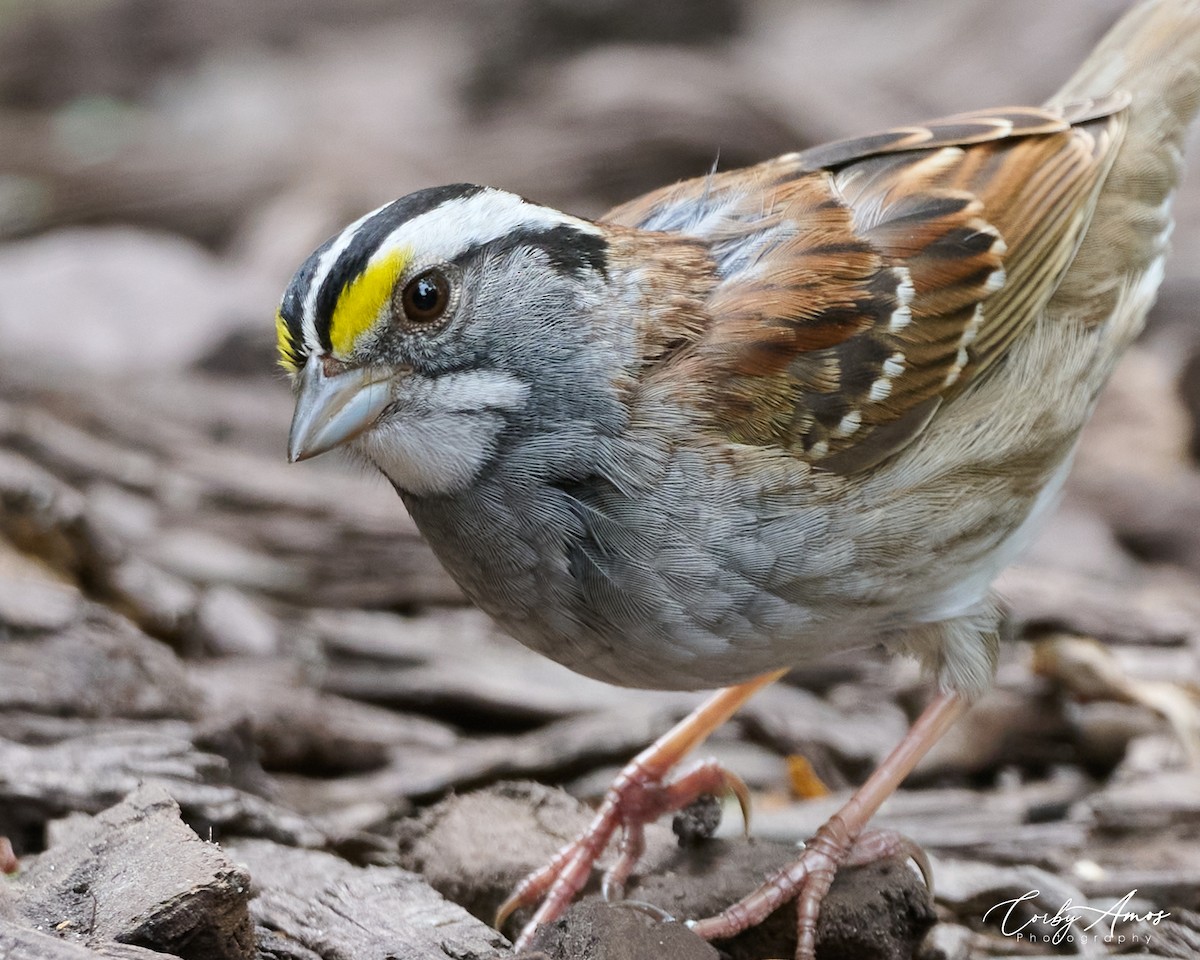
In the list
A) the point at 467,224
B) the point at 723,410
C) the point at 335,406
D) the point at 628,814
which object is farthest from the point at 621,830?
the point at 467,224

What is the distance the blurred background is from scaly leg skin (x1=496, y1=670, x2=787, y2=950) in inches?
15.3

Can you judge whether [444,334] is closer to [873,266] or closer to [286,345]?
[286,345]

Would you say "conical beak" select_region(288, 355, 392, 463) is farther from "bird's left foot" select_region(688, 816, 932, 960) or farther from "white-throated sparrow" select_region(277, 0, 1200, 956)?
"bird's left foot" select_region(688, 816, 932, 960)

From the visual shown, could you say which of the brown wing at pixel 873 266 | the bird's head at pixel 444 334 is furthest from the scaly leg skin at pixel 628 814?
the bird's head at pixel 444 334

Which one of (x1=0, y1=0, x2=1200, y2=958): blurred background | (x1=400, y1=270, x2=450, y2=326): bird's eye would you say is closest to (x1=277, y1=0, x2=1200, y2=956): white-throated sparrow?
(x1=400, y1=270, x2=450, y2=326): bird's eye

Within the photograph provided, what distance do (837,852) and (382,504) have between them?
130 inches

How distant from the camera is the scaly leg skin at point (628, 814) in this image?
3.71 meters

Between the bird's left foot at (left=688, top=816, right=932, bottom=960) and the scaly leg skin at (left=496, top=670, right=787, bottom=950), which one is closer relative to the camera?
the bird's left foot at (left=688, top=816, right=932, bottom=960)

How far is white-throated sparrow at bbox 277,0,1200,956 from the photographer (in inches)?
129

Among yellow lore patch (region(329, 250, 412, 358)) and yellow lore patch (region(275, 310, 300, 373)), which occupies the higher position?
yellow lore patch (region(329, 250, 412, 358))

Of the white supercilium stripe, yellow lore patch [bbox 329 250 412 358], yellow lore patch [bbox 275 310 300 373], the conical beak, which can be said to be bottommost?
the conical beak

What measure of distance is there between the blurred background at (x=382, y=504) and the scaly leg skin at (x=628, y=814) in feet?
1.27

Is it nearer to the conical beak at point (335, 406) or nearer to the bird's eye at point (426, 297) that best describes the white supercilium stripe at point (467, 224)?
the bird's eye at point (426, 297)

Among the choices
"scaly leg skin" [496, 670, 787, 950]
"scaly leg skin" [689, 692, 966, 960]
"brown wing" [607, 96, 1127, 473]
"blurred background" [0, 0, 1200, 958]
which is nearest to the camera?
"scaly leg skin" [689, 692, 966, 960]
